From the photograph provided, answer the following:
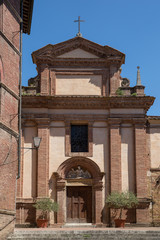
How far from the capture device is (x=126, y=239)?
1892 centimetres

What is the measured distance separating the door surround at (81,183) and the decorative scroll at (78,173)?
0.15 m

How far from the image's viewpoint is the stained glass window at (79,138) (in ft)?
88.4

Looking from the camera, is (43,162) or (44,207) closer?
(44,207)

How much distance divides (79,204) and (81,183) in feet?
3.91

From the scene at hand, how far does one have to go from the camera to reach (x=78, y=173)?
26.6 meters

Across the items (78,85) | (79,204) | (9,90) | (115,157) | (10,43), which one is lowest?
(79,204)

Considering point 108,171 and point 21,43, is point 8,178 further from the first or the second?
point 108,171

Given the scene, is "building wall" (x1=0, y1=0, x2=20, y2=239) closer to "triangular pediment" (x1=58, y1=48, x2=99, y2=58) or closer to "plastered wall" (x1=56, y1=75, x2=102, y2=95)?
"plastered wall" (x1=56, y1=75, x2=102, y2=95)

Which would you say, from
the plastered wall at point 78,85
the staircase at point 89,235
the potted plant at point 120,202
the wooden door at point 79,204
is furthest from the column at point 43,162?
the staircase at point 89,235

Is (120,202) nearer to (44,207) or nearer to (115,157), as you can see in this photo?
(115,157)

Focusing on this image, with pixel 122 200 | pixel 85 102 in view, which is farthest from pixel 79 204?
pixel 85 102

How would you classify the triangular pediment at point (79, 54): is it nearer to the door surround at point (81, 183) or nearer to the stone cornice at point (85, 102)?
the stone cornice at point (85, 102)

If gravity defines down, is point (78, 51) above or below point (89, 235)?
above

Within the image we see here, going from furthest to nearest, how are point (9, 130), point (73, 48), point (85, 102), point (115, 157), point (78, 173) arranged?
point (73, 48) → point (85, 102) → point (78, 173) → point (115, 157) → point (9, 130)
